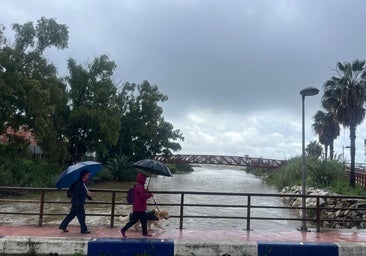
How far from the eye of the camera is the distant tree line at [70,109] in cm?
2519

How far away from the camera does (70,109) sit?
127 feet

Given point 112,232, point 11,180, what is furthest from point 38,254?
point 11,180

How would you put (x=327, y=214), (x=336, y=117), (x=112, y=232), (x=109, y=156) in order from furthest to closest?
1. (x=109, y=156)
2. (x=336, y=117)
3. (x=327, y=214)
4. (x=112, y=232)

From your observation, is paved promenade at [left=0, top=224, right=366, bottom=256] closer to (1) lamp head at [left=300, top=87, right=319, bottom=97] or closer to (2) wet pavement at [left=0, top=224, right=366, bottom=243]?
(2) wet pavement at [left=0, top=224, right=366, bottom=243]

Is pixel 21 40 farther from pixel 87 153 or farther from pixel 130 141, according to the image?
pixel 130 141

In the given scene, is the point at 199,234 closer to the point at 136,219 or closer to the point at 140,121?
the point at 136,219

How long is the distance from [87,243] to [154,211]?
193 centimetres

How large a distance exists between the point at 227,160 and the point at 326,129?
75.7ft

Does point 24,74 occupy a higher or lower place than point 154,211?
higher

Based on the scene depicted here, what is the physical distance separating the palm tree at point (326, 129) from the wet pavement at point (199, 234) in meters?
35.7

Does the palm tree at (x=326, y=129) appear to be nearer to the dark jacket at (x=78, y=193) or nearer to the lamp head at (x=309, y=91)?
the lamp head at (x=309, y=91)

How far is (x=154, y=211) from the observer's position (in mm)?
8641

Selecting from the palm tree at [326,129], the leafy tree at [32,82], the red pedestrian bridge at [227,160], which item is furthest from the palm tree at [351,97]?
the red pedestrian bridge at [227,160]

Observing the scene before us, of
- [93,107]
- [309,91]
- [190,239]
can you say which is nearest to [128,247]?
[190,239]
